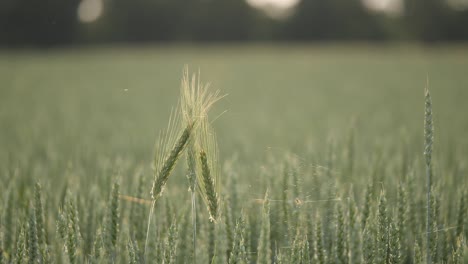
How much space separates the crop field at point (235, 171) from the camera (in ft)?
4.80

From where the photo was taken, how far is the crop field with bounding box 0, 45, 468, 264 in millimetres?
1462

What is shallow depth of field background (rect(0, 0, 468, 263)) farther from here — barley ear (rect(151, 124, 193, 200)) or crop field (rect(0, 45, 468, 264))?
barley ear (rect(151, 124, 193, 200))

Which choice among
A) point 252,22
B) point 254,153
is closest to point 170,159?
point 254,153

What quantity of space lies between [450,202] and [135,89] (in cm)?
1091

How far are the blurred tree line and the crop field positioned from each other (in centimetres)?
3076

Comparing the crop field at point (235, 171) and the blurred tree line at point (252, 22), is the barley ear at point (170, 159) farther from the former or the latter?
the blurred tree line at point (252, 22)

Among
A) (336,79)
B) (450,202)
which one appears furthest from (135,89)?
(450,202)

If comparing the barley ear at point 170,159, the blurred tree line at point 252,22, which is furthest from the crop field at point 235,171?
the blurred tree line at point 252,22

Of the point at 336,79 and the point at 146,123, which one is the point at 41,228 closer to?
the point at 146,123

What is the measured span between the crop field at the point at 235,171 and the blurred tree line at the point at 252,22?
101ft

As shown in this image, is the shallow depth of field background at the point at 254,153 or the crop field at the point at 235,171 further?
the shallow depth of field background at the point at 254,153

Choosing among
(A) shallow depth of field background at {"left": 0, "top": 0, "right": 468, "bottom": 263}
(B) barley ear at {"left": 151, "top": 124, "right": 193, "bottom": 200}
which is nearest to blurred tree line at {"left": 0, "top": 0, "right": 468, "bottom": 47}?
(A) shallow depth of field background at {"left": 0, "top": 0, "right": 468, "bottom": 263}

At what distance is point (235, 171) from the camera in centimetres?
225

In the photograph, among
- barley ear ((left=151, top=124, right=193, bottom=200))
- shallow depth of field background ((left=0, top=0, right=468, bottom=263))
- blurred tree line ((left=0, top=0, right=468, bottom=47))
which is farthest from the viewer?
blurred tree line ((left=0, top=0, right=468, bottom=47))
